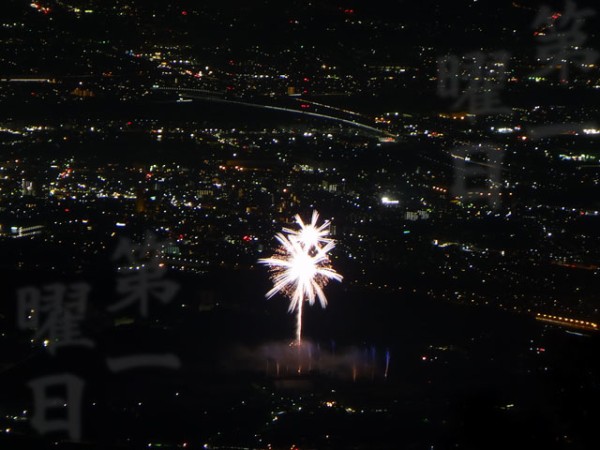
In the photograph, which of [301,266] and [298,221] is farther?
[298,221]

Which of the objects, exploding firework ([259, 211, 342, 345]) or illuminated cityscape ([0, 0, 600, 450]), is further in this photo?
exploding firework ([259, 211, 342, 345])

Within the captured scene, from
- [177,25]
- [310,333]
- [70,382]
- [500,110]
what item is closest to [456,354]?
[310,333]

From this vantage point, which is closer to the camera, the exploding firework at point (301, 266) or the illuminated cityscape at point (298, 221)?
the illuminated cityscape at point (298, 221)

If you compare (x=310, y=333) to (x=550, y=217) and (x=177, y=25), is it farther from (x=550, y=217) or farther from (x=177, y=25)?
(x=177, y=25)

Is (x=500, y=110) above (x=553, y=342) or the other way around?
above
